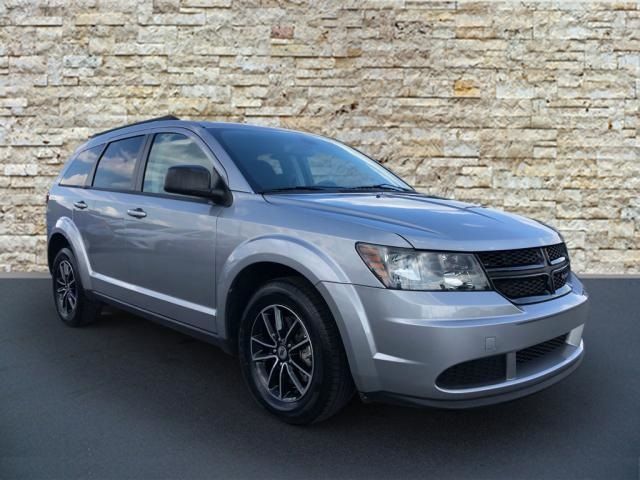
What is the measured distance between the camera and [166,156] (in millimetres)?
3826

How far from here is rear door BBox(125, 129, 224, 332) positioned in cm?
327

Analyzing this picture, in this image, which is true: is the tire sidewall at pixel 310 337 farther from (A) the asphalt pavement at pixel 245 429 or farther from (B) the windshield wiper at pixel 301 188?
(B) the windshield wiper at pixel 301 188

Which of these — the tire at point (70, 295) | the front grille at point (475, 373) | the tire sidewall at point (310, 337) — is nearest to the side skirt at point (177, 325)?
the tire sidewall at point (310, 337)

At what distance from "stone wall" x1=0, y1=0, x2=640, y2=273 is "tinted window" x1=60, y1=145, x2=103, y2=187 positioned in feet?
9.71

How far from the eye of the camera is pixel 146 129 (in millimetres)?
4102

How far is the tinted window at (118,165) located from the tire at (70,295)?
0.82 meters

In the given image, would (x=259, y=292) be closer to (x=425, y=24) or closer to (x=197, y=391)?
(x=197, y=391)

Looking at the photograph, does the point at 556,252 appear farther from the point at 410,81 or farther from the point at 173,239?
the point at 410,81

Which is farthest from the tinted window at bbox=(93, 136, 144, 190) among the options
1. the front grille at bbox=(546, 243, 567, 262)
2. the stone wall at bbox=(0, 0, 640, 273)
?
the stone wall at bbox=(0, 0, 640, 273)

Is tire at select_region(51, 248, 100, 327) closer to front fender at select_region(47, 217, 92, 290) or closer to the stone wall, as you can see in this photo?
front fender at select_region(47, 217, 92, 290)

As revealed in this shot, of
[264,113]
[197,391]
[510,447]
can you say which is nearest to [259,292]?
[197,391]

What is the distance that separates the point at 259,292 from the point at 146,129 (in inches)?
76.8

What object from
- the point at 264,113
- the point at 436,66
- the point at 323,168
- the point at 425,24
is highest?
the point at 425,24

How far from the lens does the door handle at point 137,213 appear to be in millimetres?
3706
